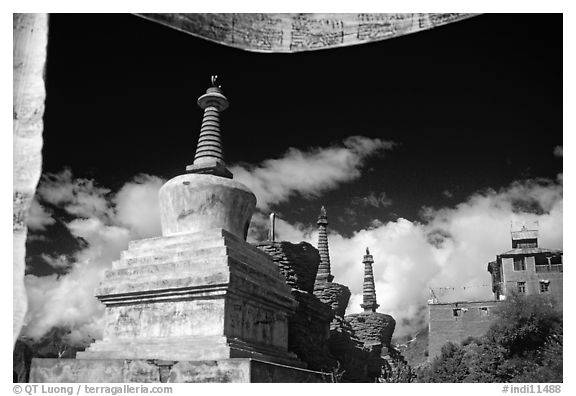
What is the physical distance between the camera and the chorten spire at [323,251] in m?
23.2

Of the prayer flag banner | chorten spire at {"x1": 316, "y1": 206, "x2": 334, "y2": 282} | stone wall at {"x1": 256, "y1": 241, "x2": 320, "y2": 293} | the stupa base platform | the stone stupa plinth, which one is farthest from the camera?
chorten spire at {"x1": 316, "y1": 206, "x2": 334, "y2": 282}

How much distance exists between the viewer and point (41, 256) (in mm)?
10352

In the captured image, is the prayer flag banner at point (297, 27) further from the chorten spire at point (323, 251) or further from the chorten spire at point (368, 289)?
the chorten spire at point (368, 289)

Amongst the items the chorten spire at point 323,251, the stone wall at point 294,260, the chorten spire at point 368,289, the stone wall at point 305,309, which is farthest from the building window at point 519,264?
the stone wall at point 294,260

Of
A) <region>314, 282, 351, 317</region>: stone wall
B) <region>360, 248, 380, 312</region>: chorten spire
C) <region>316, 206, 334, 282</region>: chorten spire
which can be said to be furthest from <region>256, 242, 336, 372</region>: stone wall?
<region>360, 248, 380, 312</region>: chorten spire

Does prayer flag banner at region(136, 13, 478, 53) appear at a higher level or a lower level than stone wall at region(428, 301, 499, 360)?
higher

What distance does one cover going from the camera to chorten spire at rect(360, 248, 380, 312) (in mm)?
26844

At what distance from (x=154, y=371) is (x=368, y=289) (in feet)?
67.5

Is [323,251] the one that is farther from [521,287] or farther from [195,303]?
[195,303]

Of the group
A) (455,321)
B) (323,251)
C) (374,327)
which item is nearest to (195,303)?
(323,251)

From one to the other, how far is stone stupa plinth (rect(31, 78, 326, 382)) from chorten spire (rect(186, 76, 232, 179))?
4 cm

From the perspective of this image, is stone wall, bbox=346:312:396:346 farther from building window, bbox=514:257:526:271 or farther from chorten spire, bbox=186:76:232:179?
chorten spire, bbox=186:76:232:179

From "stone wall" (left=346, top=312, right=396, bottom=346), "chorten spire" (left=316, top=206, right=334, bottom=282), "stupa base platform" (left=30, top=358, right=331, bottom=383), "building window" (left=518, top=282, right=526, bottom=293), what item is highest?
"chorten spire" (left=316, top=206, right=334, bottom=282)

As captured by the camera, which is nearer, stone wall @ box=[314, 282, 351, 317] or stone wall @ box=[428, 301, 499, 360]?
stone wall @ box=[314, 282, 351, 317]
